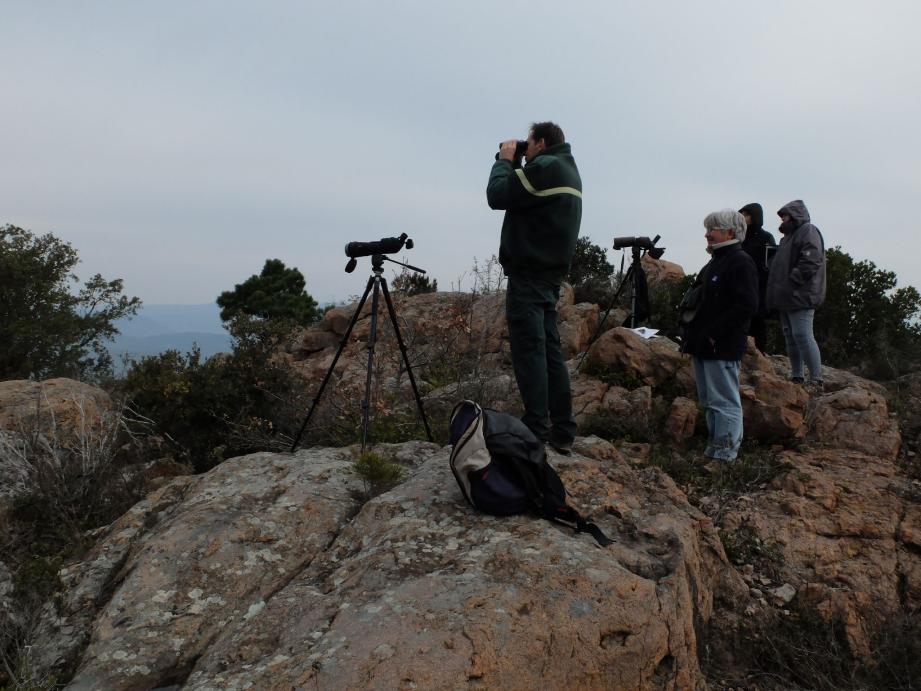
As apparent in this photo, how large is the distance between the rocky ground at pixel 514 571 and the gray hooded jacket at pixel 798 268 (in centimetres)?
120

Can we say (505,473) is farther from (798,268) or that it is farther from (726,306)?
(798,268)

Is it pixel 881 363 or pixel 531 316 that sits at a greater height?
pixel 531 316

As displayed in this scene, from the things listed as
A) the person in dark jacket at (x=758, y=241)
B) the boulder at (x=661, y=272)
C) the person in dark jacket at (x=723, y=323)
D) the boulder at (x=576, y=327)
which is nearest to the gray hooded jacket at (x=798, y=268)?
the person in dark jacket at (x=758, y=241)

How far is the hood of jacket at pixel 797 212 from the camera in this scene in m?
6.64

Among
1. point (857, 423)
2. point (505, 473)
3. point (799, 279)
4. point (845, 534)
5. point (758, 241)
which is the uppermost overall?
point (758, 241)

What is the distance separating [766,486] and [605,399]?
1.66m

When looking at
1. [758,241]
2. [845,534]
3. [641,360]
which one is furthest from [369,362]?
[758,241]

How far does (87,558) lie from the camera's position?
3812mm

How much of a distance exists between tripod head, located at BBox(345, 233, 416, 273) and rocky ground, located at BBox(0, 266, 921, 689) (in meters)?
1.43

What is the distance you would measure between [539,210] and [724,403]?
237 centimetres

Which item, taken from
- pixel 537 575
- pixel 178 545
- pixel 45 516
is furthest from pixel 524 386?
pixel 45 516

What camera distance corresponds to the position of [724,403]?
5168 mm

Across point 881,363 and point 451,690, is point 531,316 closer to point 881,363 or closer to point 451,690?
point 451,690

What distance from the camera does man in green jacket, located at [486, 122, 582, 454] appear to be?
3.99m
